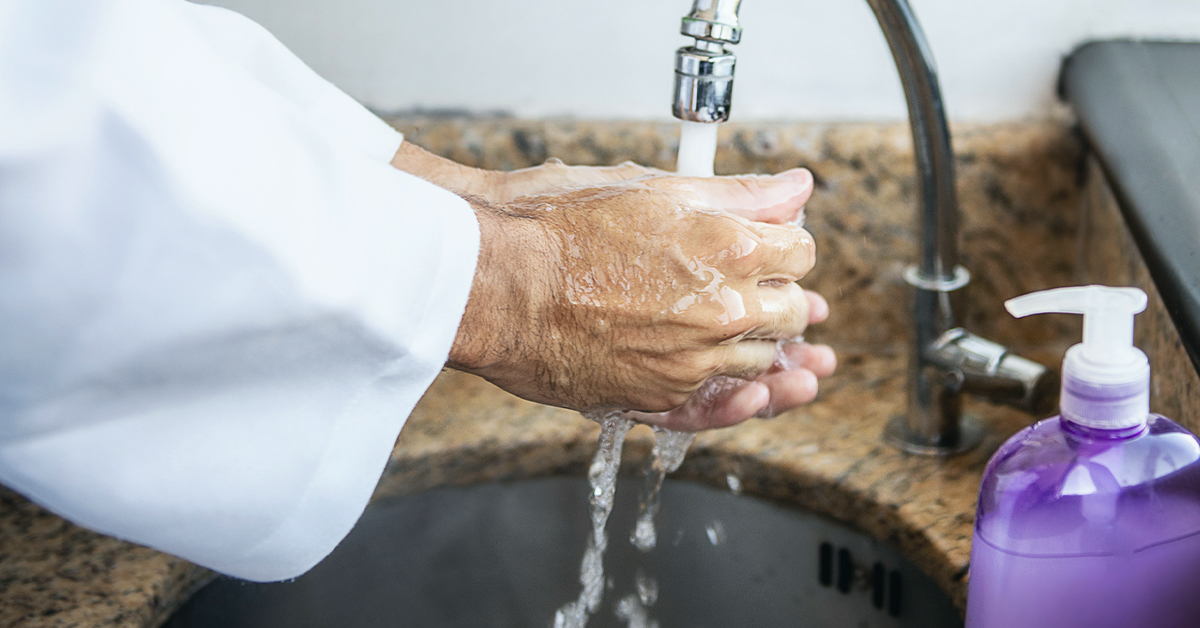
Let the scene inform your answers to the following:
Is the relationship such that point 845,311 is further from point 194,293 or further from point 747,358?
point 194,293

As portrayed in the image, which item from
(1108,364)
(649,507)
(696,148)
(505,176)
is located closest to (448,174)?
(505,176)

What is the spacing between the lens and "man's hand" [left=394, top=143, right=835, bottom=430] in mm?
428

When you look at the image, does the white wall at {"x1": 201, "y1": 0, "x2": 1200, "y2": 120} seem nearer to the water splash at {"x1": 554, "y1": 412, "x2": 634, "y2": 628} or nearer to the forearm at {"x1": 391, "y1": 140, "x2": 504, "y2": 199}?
the forearm at {"x1": 391, "y1": 140, "x2": 504, "y2": 199}

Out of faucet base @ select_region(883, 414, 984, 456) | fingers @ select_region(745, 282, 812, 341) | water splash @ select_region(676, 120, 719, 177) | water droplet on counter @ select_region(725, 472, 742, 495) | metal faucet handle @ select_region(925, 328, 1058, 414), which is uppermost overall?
water splash @ select_region(676, 120, 719, 177)

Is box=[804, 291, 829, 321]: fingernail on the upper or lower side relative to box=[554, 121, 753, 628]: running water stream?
upper

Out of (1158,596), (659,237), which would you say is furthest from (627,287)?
(1158,596)

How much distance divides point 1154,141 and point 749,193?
263mm

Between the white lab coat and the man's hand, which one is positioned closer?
the white lab coat

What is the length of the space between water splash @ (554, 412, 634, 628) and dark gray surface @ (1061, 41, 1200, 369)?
0.95ft

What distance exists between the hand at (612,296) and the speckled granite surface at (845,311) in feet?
0.67

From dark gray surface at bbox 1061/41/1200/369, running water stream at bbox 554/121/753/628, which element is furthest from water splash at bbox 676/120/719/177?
dark gray surface at bbox 1061/41/1200/369

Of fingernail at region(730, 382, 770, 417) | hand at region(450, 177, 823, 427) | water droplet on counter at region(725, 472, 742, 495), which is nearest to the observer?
hand at region(450, 177, 823, 427)

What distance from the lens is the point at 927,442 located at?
613 mm

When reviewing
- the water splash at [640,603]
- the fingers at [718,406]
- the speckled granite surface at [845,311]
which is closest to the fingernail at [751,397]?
the fingers at [718,406]
